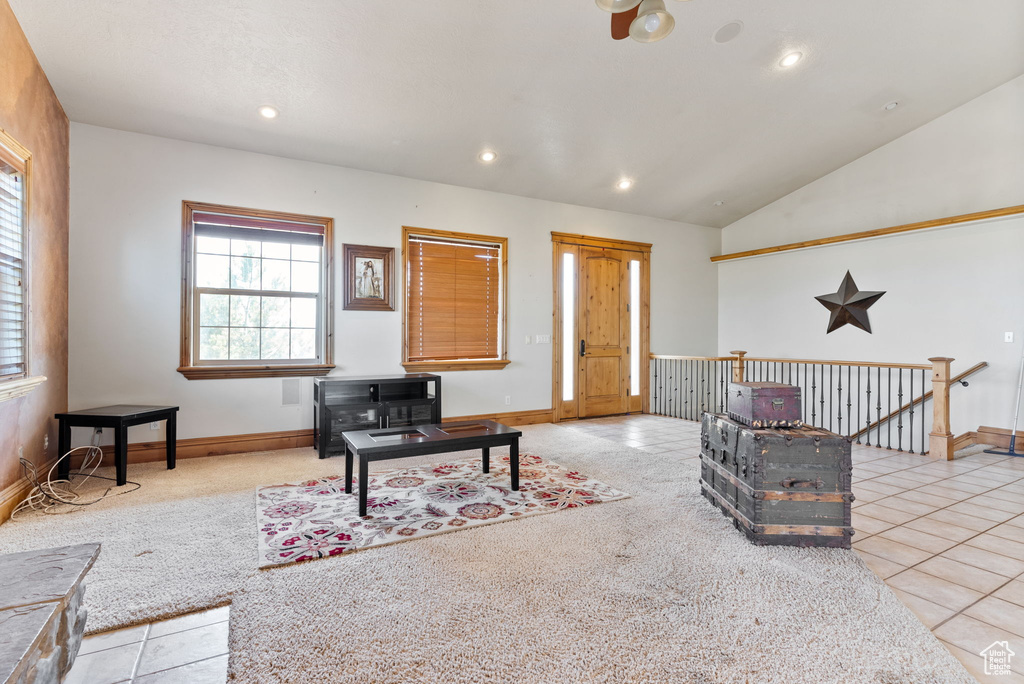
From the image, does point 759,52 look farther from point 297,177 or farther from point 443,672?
point 443,672

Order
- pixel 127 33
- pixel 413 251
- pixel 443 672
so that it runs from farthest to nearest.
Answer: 1. pixel 413 251
2. pixel 127 33
3. pixel 443 672

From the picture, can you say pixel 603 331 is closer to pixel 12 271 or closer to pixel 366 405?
pixel 366 405

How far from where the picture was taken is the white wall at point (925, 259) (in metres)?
5.21

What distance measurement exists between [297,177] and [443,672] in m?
4.71

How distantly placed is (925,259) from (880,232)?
23.0 inches

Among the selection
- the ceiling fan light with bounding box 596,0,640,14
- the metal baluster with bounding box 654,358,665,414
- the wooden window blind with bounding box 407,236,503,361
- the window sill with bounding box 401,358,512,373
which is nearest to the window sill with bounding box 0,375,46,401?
the window sill with bounding box 401,358,512,373

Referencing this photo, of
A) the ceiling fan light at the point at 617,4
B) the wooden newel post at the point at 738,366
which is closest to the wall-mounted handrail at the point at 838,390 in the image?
the wooden newel post at the point at 738,366

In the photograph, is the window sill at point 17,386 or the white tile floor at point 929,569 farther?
the window sill at point 17,386

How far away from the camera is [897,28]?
4023 millimetres

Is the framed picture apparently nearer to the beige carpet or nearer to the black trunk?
the beige carpet

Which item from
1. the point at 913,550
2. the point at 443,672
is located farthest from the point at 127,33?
the point at 913,550

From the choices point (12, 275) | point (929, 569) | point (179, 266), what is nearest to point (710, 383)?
point (929, 569)

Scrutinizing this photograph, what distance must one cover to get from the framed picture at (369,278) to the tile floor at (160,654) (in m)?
3.55

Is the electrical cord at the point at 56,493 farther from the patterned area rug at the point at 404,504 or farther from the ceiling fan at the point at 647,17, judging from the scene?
the ceiling fan at the point at 647,17
